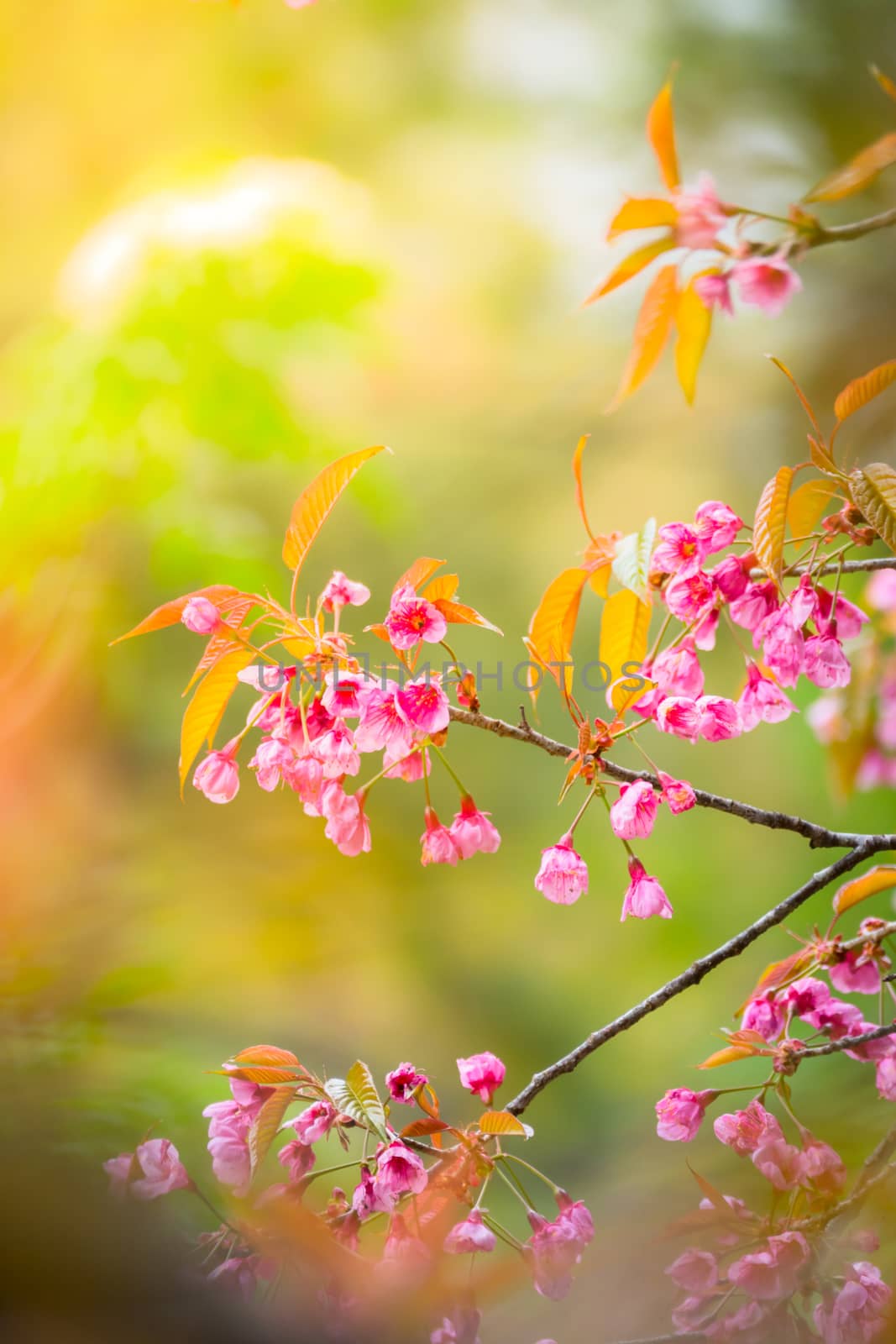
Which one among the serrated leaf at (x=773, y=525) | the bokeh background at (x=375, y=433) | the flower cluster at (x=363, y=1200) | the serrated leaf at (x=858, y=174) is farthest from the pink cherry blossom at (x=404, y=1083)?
the bokeh background at (x=375, y=433)

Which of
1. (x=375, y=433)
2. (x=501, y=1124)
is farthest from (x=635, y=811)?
(x=375, y=433)

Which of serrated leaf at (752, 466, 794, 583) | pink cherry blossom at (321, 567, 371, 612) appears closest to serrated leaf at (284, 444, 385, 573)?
pink cherry blossom at (321, 567, 371, 612)

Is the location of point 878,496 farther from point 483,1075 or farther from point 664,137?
point 483,1075

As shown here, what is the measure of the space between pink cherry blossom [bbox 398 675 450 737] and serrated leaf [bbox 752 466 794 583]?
0.11 m

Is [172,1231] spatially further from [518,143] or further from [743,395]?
[518,143]

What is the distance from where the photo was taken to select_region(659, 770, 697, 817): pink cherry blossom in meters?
0.32

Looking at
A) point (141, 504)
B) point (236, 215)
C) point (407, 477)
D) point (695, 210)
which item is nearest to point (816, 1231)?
point (695, 210)

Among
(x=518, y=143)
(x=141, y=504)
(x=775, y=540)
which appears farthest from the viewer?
(x=518, y=143)

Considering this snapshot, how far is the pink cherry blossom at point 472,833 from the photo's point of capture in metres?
0.37

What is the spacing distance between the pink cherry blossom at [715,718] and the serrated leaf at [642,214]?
0.56 feet

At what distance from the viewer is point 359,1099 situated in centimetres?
32

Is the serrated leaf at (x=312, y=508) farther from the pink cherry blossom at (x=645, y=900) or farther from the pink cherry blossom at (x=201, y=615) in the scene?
the pink cherry blossom at (x=645, y=900)

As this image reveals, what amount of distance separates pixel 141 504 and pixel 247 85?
1065mm

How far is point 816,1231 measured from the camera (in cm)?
33
